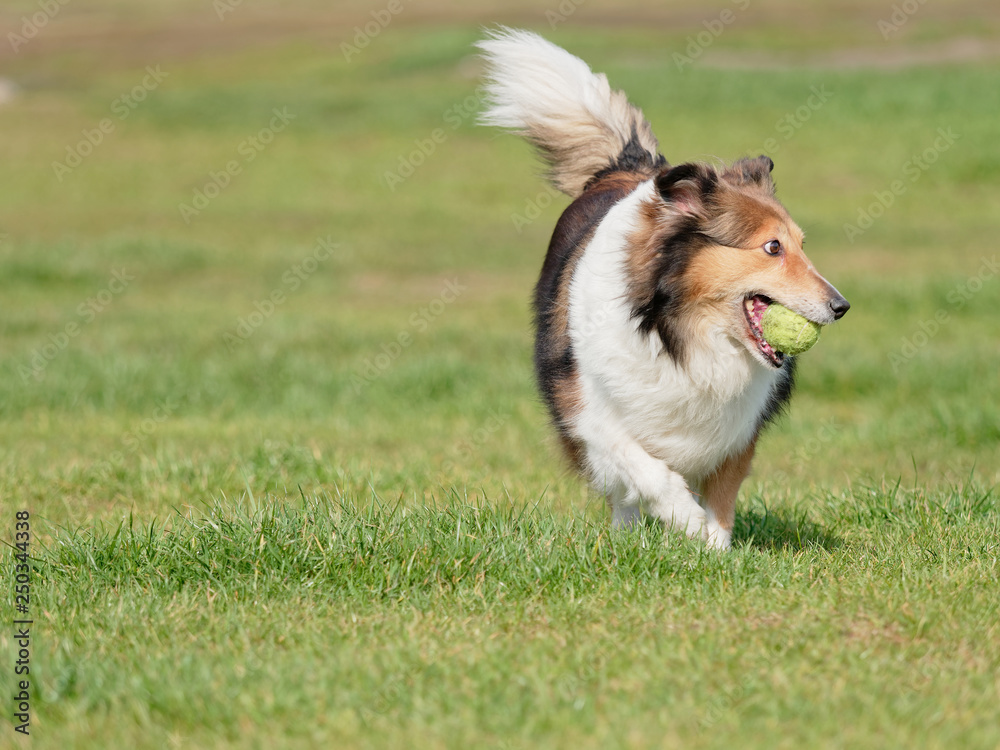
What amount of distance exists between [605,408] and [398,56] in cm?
3397

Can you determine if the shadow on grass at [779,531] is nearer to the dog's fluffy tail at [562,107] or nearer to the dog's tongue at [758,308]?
the dog's tongue at [758,308]

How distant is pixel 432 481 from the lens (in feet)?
19.3

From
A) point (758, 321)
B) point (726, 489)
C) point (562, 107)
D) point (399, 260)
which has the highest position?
point (562, 107)

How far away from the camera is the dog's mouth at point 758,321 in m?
4.22

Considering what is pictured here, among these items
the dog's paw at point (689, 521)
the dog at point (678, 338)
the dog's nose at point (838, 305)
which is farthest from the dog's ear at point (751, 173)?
the dog's paw at point (689, 521)

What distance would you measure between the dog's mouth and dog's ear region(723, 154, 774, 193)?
0.51 m

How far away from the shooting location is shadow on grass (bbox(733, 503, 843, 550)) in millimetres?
4664

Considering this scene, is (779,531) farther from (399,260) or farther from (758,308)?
(399,260)

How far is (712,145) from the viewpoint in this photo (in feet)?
70.7

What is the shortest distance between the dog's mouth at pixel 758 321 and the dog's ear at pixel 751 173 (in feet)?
1.67

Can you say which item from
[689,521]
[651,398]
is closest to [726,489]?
[689,521]

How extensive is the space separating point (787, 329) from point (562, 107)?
239 centimetres

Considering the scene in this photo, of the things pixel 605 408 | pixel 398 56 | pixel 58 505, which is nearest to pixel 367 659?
pixel 605 408

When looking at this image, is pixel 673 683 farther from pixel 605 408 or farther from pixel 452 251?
pixel 452 251
